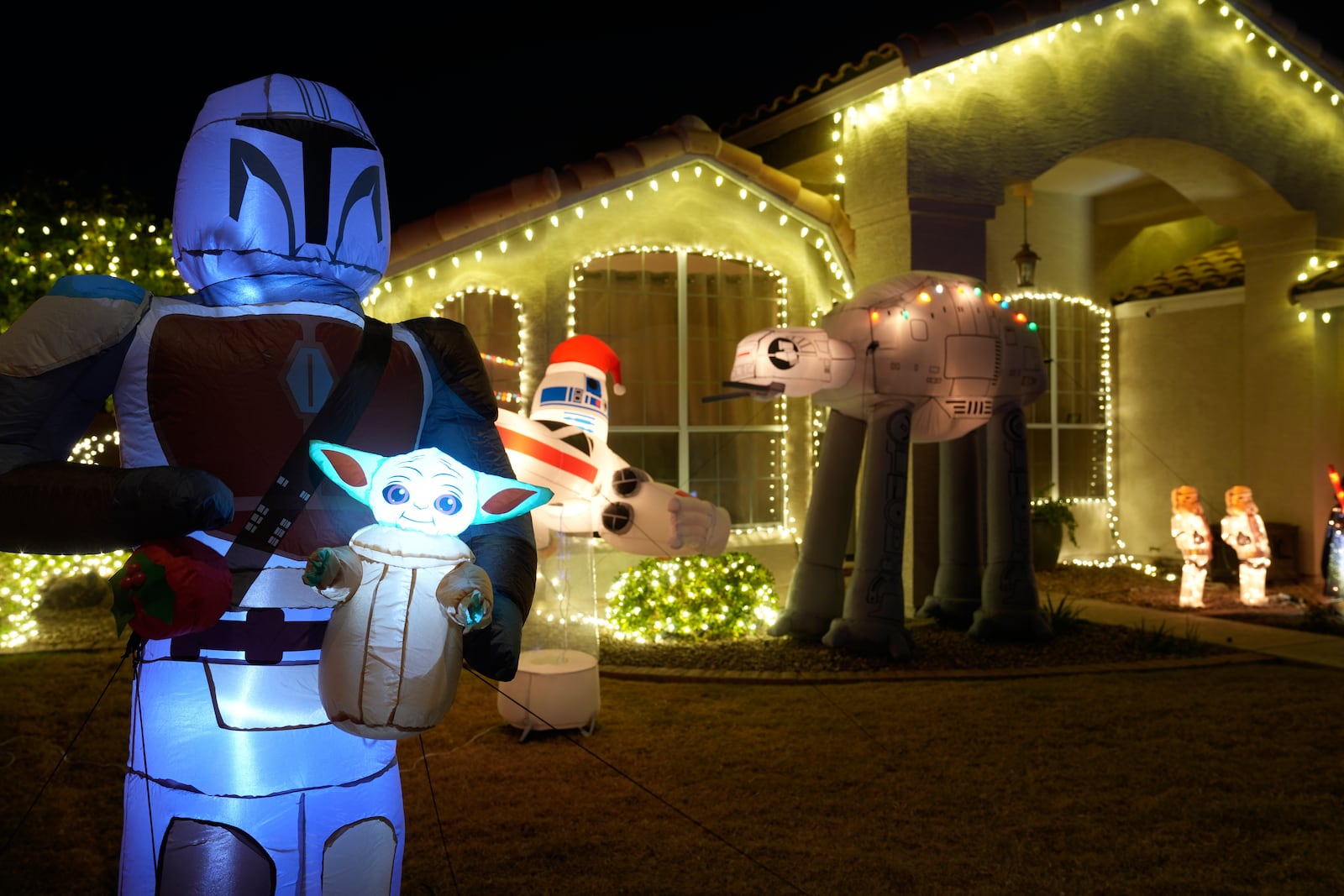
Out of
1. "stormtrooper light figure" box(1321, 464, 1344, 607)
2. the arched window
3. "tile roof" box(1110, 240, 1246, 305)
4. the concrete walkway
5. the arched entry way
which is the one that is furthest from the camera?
"tile roof" box(1110, 240, 1246, 305)

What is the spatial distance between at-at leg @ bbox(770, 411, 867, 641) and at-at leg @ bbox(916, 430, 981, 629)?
3.70 feet

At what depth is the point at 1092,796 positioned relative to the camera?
14.9 feet

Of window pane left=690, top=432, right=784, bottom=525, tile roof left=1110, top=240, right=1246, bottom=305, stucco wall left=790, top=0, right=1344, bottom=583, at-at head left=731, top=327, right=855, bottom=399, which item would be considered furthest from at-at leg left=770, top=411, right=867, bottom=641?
tile roof left=1110, top=240, right=1246, bottom=305

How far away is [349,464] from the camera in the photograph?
1.91 meters

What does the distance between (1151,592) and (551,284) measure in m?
6.62

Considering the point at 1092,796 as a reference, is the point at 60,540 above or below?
above

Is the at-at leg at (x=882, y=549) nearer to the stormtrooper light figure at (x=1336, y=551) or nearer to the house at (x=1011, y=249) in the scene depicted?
the house at (x=1011, y=249)

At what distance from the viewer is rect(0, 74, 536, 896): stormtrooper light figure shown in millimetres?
1945

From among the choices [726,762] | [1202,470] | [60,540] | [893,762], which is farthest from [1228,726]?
[1202,470]

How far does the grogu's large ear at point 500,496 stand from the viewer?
200 centimetres

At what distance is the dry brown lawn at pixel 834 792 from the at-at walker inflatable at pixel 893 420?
966mm

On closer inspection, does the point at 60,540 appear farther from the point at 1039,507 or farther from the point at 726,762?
the point at 1039,507

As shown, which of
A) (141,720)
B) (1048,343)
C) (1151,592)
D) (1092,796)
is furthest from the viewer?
(1048,343)

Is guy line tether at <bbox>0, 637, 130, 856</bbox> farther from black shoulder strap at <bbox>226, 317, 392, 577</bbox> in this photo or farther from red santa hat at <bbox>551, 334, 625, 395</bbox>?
red santa hat at <bbox>551, 334, 625, 395</bbox>
